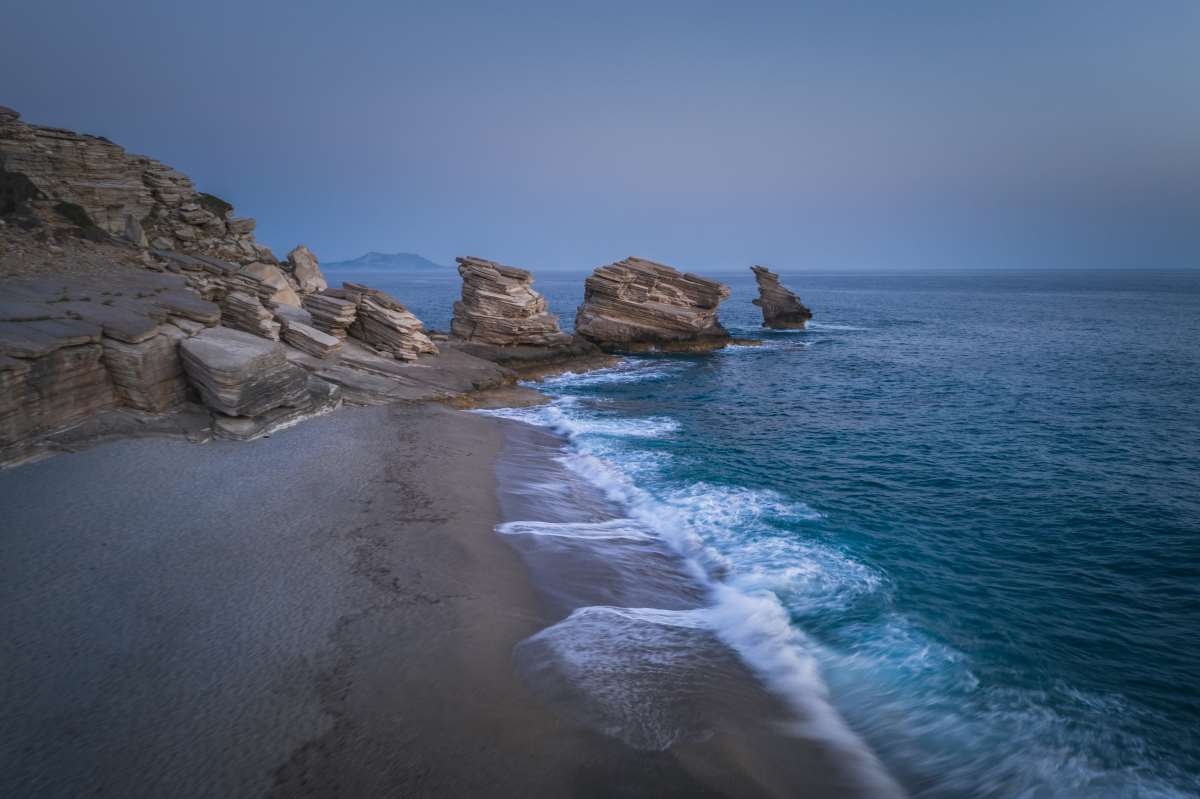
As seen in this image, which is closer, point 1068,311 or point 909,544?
point 909,544

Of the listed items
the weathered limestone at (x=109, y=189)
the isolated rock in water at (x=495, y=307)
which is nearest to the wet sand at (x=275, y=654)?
the weathered limestone at (x=109, y=189)

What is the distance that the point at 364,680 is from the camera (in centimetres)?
808

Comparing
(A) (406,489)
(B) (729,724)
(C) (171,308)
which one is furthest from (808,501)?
(C) (171,308)

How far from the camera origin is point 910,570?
1313cm

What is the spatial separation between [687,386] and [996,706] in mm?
25322

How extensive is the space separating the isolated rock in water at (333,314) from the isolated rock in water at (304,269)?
1621cm

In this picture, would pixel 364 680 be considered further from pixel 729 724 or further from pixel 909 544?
pixel 909 544

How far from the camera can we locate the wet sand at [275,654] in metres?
6.67

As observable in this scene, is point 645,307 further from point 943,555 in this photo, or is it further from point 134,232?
point 943,555

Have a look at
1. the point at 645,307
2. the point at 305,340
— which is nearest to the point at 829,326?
the point at 645,307

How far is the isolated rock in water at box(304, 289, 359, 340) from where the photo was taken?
26844mm

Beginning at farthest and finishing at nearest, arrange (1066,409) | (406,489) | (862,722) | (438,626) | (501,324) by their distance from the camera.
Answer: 1. (501,324)
2. (1066,409)
3. (406,489)
4. (438,626)
5. (862,722)

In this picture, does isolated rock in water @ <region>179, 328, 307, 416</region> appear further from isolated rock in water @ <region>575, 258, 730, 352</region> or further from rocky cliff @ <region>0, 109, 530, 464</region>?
isolated rock in water @ <region>575, 258, 730, 352</region>

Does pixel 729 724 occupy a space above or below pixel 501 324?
below
